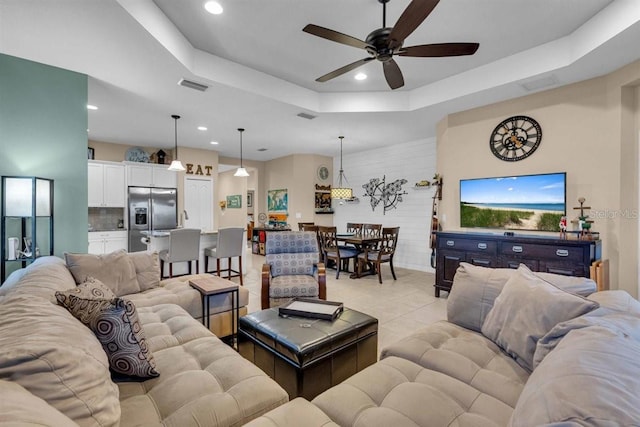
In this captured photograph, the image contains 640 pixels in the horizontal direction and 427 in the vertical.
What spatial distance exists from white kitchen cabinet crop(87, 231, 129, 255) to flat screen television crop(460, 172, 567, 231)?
6502 millimetres

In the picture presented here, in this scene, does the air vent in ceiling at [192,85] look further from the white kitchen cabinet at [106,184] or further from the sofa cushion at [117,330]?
the white kitchen cabinet at [106,184]

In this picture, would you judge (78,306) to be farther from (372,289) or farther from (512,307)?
(372,289)

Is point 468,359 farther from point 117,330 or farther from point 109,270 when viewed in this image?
point 109,270

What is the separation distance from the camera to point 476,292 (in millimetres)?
1945

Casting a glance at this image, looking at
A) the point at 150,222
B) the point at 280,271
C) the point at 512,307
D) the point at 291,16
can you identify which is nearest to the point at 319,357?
the point at 512,307

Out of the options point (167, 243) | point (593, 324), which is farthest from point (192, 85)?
point (593, 324)

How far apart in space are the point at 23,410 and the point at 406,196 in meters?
6.55

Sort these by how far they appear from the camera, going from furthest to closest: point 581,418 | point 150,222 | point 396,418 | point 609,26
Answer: point 150,222 < point 609,26 < point 396,418 < point 581,418

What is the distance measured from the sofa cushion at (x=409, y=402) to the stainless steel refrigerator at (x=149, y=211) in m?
5.84

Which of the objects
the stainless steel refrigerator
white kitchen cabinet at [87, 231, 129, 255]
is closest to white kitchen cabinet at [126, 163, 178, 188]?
the stainless steel refrigerator

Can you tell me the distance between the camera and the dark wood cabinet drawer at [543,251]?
310 centimetres

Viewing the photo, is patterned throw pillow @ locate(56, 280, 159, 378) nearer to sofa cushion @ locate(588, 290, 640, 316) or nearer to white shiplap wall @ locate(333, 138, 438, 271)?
sofa cushion @ locate(588, 290, 640, 316)

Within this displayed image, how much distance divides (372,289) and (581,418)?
164 inches

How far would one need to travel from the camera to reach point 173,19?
2734 millimetres
